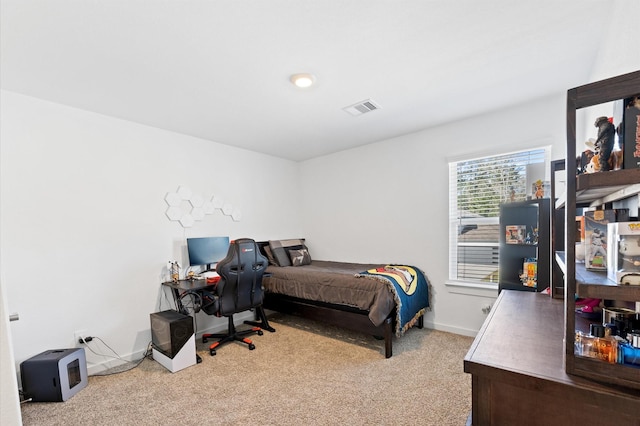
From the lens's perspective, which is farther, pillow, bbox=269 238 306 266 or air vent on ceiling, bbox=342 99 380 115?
pillow, bbox=269 238 306 266

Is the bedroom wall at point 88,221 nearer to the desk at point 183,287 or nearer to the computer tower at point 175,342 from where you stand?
the desk at point 183,287

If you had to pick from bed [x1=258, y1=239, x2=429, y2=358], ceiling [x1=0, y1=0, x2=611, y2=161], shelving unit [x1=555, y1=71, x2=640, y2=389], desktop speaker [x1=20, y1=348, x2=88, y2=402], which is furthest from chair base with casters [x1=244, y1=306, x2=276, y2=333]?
shelving unit [x1=555, y1=71, x2=640, y2=389]

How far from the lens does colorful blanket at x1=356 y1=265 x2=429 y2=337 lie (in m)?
2.77

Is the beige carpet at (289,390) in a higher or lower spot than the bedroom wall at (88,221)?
lower

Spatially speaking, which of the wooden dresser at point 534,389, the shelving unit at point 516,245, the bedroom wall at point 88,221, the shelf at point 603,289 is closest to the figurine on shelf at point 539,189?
the shelving unit at point 516,245

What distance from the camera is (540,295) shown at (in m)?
1.79

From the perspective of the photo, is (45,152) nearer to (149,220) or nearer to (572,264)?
(149,220)

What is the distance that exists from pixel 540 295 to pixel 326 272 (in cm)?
205

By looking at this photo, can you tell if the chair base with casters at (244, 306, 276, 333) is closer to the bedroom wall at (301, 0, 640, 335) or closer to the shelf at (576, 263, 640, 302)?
the bedroom wall at (301, 0, 640, 335)

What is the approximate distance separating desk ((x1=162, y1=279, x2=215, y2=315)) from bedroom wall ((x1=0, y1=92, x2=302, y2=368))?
139 mm

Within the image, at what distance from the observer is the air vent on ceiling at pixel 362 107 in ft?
8.65

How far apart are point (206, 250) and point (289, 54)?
2384mm

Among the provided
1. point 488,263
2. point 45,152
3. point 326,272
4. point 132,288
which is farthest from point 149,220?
point 488,263

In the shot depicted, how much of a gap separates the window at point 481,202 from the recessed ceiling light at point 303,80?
2.01m
